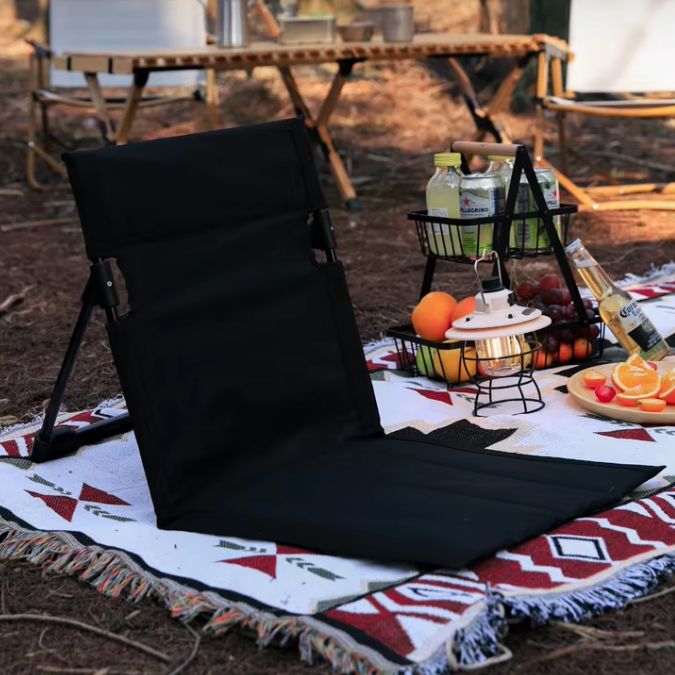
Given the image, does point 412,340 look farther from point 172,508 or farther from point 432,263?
point 172,508

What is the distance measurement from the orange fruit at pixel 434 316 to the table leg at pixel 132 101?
265 centimetres

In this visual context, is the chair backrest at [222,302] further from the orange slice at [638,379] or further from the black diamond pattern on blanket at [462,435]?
the orange slice at [638,379]

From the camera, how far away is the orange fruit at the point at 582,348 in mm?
3467

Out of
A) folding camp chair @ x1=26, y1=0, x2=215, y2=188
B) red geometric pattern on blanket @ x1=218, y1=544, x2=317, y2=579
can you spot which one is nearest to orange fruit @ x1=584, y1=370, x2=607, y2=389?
red geometric pattern on blanket @ x1=218, y1=544, x2=317, y2=579

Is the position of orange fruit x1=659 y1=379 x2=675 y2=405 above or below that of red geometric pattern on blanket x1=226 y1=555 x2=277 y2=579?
above

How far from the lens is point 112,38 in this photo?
22.5 feet

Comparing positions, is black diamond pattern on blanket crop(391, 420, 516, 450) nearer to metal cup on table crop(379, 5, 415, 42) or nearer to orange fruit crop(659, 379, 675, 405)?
orange fruit crop(659, 379, 675, 405)

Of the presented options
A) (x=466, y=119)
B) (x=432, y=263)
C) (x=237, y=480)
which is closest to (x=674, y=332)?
(x=432, y=263)

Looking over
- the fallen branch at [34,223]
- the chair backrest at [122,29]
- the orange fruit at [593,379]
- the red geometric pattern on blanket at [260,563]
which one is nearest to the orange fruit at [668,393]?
the orange fruit at [593,379]

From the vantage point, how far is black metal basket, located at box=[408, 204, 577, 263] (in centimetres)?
325

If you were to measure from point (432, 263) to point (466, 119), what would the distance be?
4518mm

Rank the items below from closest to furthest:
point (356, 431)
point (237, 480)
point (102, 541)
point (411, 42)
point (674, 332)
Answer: point (102, 541) < point (237, 480) < point (356, 431) < point (674, 332) < point (411, 42)

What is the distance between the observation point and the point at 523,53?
6.00m

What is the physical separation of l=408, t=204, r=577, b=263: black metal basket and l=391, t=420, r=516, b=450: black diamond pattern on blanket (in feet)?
1.57
